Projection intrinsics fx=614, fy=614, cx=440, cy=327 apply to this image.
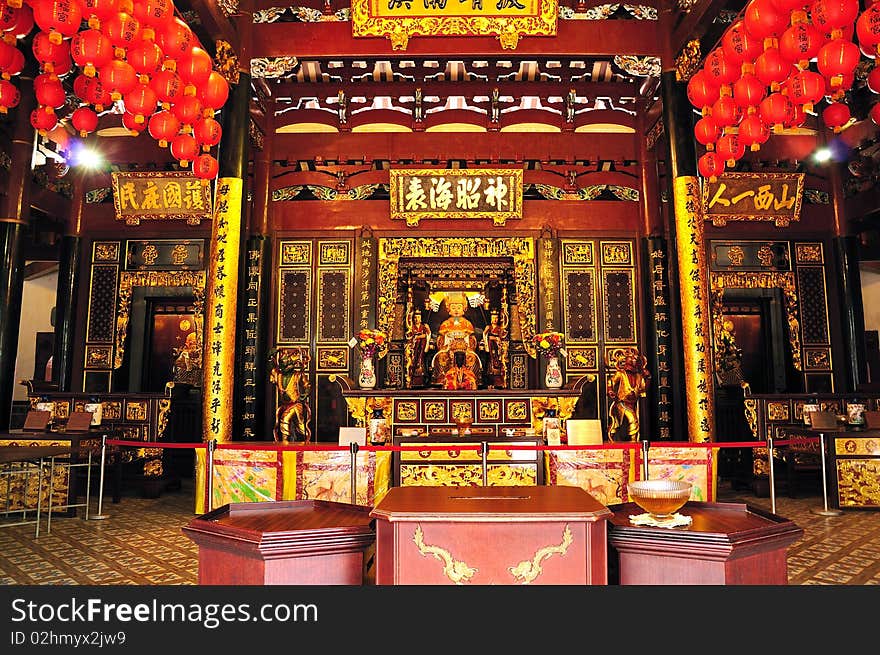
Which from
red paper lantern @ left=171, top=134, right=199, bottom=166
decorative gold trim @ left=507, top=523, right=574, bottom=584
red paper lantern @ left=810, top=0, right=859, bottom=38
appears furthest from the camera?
red paper lantern @ left=171, top=134, right=199, bottom=166

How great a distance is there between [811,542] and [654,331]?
3711mm

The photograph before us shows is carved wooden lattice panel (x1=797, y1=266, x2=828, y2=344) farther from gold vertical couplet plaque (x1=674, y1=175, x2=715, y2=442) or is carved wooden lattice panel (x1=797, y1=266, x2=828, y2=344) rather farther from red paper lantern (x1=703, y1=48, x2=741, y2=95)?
red paper lantern (x1=703, y1=48, x2=741, y2=95)

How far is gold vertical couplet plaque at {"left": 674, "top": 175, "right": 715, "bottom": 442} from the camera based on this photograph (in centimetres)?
549

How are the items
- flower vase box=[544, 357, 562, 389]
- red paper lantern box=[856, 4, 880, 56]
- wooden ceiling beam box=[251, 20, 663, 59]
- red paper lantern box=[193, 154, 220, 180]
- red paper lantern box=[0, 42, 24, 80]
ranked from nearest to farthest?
red paper lantern box=[856, 4, 880, 56] < red paper lantern box=[0, 42, 24, 80] < red paper lantern box=[193, 154, 220, 180] < wooden ceiling beam box=[251, 20, 663, 59] < flower vase box=[544, 357, 562, 389]

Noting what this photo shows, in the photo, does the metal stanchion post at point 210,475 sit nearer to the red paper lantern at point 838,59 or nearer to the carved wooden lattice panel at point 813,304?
the red paper lantern at point 838,59

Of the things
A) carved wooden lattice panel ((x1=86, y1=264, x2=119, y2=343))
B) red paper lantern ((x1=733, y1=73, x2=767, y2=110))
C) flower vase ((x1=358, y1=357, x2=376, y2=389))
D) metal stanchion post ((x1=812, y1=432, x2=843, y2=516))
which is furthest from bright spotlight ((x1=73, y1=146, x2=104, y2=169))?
metal stanchion post ((x1=812, y1=432, x2=843, y2=516))

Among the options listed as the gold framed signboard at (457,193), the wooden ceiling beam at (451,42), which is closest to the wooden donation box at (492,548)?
the wooden ceiling beam at (451,42)

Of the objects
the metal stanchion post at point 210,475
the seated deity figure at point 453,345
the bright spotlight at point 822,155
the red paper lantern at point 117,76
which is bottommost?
the metal stanchion post at point 210,475

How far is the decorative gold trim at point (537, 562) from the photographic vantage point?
4.85 feet

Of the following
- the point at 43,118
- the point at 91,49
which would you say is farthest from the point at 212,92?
the point at 43,118

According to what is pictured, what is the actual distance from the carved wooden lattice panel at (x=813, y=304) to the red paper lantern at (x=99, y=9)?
26.3ft

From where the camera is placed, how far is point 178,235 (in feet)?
27.2

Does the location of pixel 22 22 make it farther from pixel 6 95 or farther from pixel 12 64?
pixel 6 95

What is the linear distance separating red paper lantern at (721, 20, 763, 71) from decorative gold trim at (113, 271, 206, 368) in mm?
6569
